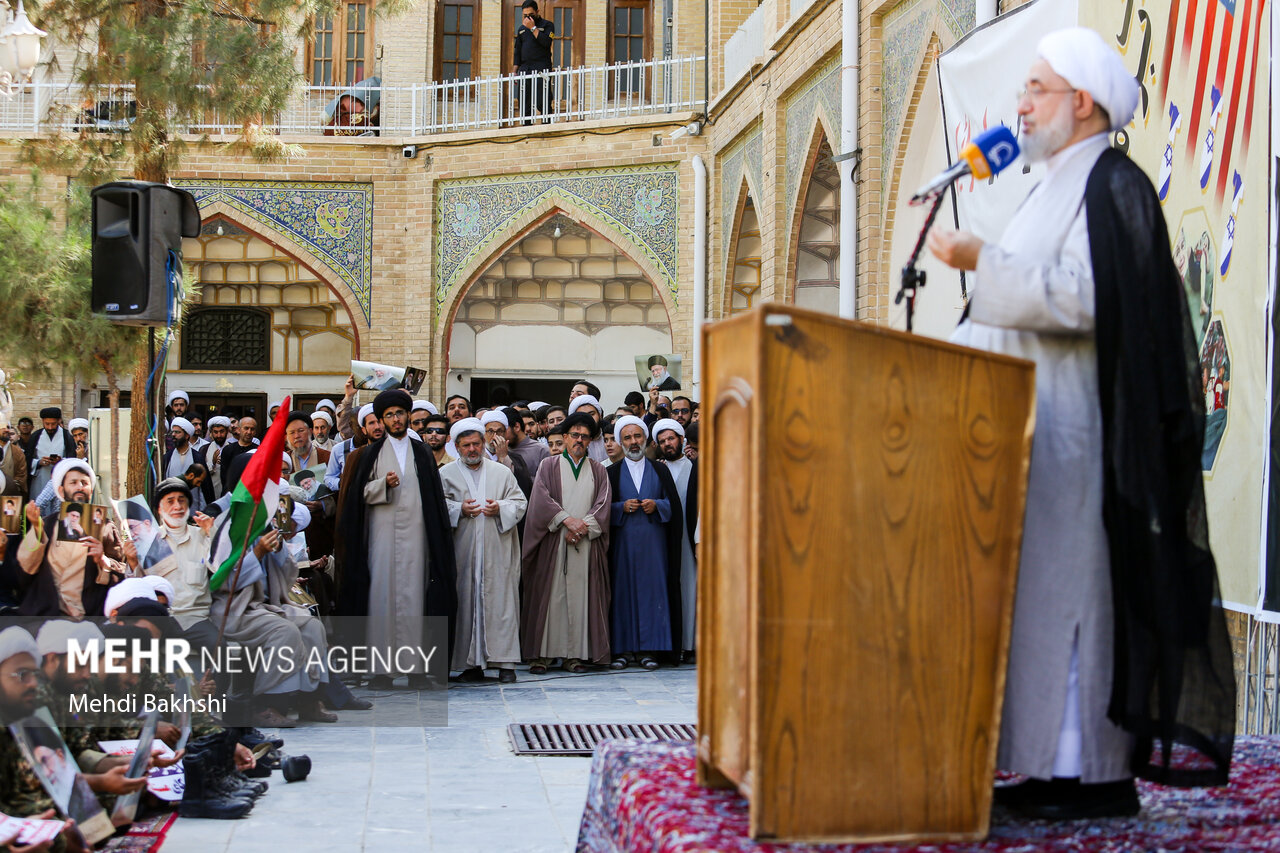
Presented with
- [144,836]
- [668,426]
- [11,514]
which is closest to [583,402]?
[668,426]

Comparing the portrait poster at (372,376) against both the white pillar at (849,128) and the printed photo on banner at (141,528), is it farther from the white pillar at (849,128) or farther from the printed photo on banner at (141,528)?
the printed photo on banner at (141,528)

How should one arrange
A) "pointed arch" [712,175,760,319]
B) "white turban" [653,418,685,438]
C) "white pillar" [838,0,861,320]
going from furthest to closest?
"pointed arch" [712,175,760,319] < "white pillar" [838,0,861,320] < "white turban" [653,418,685,438]

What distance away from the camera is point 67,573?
16.5ft

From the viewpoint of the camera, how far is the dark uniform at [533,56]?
51.3ft

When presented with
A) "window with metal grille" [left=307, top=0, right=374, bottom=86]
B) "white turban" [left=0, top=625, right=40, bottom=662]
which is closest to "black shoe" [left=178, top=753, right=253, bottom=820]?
"white turban" [left=0, top=625, right=40, bottom=662]

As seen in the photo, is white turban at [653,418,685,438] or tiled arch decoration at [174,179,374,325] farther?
tiled arch decoration at [174,179,374,325]

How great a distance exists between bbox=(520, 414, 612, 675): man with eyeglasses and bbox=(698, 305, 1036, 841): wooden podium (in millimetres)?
5770

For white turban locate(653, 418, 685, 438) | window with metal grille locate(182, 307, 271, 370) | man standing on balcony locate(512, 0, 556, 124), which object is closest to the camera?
white turban locate(653, 418, 685, 438)

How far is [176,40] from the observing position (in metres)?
9.32

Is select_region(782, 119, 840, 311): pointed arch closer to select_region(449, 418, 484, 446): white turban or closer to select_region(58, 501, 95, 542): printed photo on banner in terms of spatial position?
select_region(449, 418, 484, 446): white turban

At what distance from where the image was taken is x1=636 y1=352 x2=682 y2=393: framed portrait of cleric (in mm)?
12595

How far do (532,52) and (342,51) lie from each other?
110 inches

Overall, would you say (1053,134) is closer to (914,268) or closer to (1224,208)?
(914,268)

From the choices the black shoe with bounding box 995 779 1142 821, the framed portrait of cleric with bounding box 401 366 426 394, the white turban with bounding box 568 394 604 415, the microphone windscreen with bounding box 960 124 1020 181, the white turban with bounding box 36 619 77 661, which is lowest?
the white turban with bounding box 36 619 77 661
